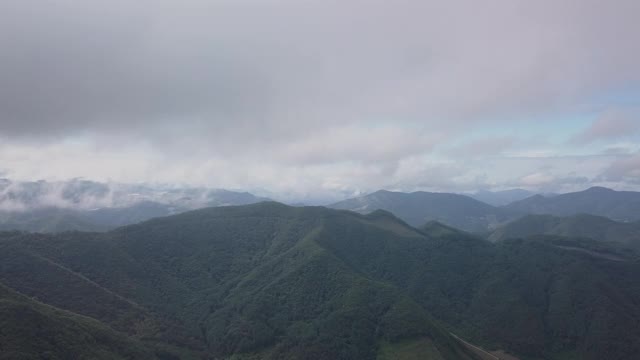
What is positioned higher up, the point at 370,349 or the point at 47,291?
the point at 47,291

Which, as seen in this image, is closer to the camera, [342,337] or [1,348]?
[1,348]

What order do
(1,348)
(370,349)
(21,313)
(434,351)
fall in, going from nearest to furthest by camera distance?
(1,348), (21,313), (434,351), (370,349)

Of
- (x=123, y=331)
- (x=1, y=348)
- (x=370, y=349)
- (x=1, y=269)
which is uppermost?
(x=1, y=269)

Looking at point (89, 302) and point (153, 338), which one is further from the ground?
point (89, 302)

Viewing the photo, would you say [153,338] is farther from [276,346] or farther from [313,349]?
[313,349]

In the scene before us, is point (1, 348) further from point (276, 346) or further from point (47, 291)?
point (276, 346)

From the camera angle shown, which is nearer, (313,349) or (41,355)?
(41,355)

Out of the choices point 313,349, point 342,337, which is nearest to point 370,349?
point 342,337

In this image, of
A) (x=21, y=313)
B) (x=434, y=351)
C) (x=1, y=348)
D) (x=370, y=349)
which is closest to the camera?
(x=1, y=348)

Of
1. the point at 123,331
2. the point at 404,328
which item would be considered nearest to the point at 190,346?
the point at 123,331
